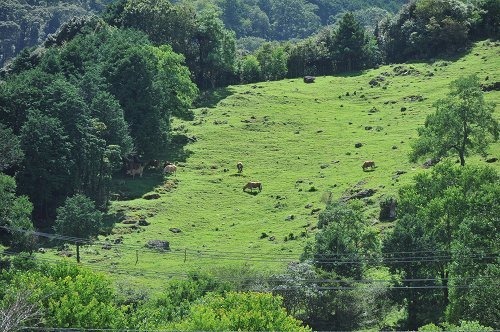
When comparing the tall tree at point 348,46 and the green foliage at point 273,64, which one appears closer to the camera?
the tall tree at point 348,46

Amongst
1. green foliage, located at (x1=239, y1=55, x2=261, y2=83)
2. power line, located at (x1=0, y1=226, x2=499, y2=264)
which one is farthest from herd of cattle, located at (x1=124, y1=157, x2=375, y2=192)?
green foliage, located at (x1=239, y1=55, x2=261, y2=83)

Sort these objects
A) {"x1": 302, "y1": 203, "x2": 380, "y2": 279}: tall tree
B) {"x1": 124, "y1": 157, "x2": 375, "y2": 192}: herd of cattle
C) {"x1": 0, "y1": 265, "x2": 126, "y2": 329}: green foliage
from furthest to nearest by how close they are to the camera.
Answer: {"x1": 124, "y1": 157, "x2": 375, "y2": 192}: herd of cattle
{"x1": 302, "y1": 203, "x2": 380, "y2": 279}: tall tree
{"x1": 0, "y1": 265, "x2": 126, "y2": 329}: green foliage

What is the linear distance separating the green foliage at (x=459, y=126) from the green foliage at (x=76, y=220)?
117ft

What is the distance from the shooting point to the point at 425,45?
17438 centimetres

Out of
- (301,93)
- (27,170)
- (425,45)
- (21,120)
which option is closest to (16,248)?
(27,170)

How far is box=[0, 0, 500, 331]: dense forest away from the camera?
68.1 meters

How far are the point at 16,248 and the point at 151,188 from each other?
98.2 feet

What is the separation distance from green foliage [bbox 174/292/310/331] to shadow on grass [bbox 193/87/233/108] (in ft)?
317

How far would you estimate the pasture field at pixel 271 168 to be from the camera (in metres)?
A: 101

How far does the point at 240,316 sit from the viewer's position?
201 feet

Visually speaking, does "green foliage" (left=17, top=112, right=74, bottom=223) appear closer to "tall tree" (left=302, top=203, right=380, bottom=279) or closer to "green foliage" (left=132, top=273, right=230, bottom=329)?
"green foliage" (left=132, top=273, right=230, bottom=329)

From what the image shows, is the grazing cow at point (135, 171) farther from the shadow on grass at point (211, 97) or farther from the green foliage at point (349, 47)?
the green foliage at point (349, 47)

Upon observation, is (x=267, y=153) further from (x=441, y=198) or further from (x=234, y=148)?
(x=441, y=198)

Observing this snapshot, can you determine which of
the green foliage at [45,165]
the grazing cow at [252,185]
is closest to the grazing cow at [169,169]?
the grazing cow at [252,185]
